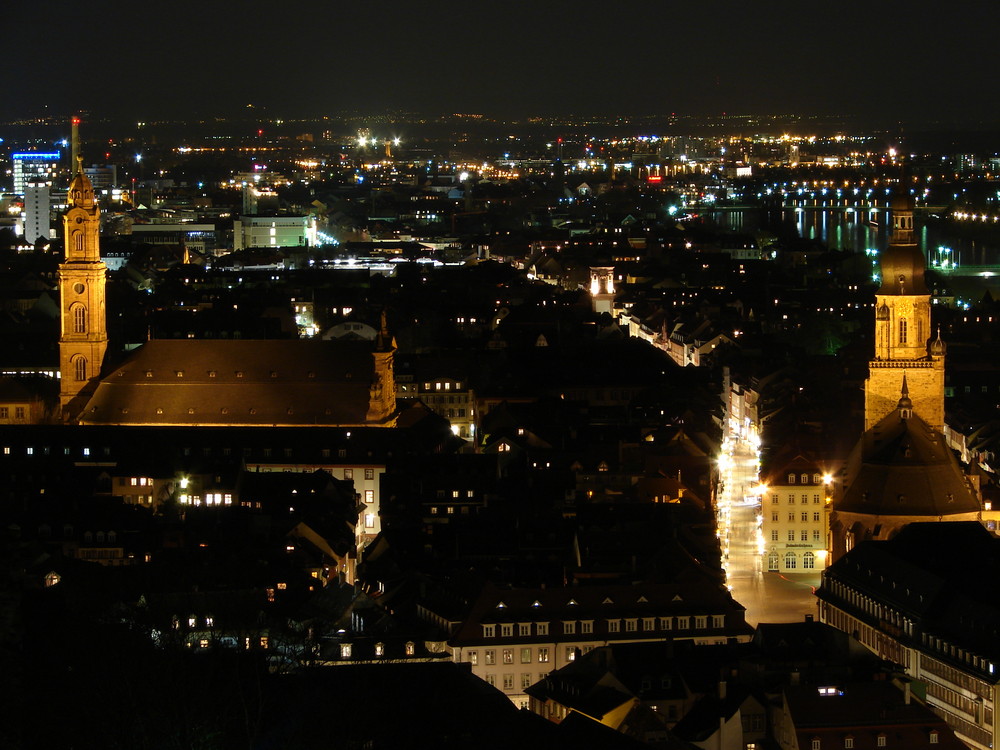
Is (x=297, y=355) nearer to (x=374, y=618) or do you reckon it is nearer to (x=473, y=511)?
(x=473, y=511)

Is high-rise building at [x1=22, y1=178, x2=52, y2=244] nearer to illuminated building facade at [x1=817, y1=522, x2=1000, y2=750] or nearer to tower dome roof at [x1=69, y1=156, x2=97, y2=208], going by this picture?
tower dome roof at [x1=69, y1=156, x2=97, y2=208]

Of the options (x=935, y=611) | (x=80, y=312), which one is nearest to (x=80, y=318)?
(x=80, y=312)

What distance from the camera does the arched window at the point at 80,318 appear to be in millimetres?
61594

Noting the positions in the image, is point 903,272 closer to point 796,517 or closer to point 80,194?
point 796,517

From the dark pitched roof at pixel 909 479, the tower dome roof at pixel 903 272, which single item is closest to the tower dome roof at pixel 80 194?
the tower dome roof at pixel 903 272

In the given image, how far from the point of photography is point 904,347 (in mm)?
53125

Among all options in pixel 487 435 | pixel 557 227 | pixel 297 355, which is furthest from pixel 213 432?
pixel 557 227

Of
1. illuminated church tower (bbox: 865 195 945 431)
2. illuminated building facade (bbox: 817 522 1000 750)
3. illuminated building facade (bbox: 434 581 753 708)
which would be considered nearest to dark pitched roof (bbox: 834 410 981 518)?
illuminated building facade (bbox: 817 522 1000 750)

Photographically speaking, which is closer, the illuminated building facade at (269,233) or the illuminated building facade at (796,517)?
the illuminated building facade at (796,517)

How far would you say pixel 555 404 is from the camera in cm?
6906

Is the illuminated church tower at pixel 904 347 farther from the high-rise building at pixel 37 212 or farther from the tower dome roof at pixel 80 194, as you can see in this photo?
the high-rise building at pixel 37 212

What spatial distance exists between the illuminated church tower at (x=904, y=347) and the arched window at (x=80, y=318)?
63.9 feet

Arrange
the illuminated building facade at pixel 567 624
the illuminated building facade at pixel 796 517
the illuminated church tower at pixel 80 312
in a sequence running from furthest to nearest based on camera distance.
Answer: the illuminated church tower at pixel 80 312, the illuminated building facade at pixel 796 517, the illuminated building facade at pixel 567 624

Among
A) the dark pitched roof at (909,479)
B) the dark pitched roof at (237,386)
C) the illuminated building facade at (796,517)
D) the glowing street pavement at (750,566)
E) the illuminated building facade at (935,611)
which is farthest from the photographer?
the dark pitched roof at (237,386)
